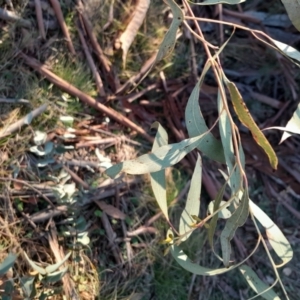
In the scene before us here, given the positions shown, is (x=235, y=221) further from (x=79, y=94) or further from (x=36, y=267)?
(x=79, y=94)

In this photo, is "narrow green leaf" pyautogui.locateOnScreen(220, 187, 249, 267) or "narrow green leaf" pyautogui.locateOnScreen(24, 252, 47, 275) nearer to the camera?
"narrow green leaf" pyautogui.locateOnScreen(220, 187, 249, 267)

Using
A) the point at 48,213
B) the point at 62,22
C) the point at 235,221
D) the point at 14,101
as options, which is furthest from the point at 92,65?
the point at 235,221

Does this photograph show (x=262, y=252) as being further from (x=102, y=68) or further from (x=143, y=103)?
(x=102, y=68)

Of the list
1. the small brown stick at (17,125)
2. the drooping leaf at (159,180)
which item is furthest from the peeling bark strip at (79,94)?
the drooping leaf at (159,180)

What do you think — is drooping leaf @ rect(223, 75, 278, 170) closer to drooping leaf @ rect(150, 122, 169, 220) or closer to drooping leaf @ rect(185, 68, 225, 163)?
drooping leaf @ rect(185, 68, 225, 163)

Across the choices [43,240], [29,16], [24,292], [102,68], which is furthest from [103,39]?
[24,292]

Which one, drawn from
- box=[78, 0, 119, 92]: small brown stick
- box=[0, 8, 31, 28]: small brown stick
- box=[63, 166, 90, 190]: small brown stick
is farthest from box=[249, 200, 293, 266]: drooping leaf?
box=[0, 8, 31, 28]: small brown stick

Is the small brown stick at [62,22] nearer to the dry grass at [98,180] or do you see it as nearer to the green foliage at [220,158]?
the dry grass at [98,180]
